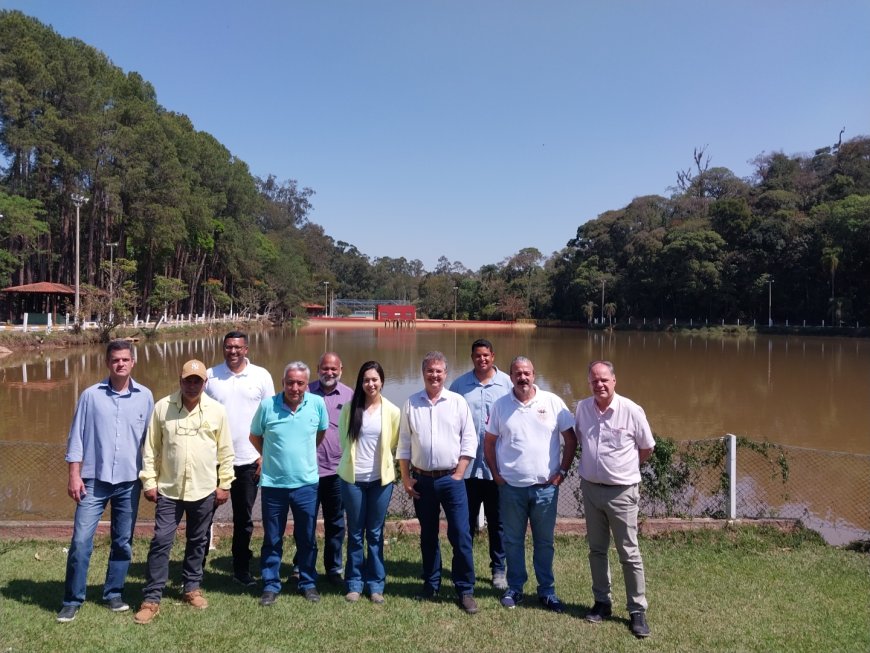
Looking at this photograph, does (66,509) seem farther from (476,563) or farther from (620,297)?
(620,297)

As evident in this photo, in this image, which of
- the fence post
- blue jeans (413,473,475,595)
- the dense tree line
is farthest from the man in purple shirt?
the dense tree line

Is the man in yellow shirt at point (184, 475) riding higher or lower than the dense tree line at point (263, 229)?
lower

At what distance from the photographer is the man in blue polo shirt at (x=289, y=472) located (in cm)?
353

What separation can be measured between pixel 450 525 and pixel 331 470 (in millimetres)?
796

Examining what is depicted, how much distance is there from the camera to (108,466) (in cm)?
333

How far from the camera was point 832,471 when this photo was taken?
7.31 m

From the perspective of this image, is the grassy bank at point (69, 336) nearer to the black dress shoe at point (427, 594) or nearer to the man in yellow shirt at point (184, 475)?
the man in yellow shirt at point (184, 475)

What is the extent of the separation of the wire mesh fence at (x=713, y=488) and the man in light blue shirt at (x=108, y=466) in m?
2.32

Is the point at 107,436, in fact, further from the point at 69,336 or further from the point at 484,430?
the point at 69,336

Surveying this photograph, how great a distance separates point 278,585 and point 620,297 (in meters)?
58.9

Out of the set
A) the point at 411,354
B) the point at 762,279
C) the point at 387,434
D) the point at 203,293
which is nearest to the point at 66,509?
the point at 387,434

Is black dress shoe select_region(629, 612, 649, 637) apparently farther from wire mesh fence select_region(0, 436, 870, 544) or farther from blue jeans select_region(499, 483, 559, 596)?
wire mesh fence select_region(0, 436, 870, 544)

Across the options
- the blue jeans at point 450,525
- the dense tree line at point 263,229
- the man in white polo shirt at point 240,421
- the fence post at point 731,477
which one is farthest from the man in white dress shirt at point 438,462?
the dense tree line at point 263,229

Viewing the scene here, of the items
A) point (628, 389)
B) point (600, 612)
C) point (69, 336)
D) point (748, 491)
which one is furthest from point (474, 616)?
point (69, 336)
